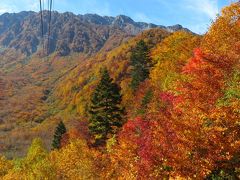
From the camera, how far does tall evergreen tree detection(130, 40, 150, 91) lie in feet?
369

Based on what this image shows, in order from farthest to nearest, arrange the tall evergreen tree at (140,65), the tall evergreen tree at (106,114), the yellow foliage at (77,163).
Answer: the tall evergreen tree at (140,65)
the tall evergreen tree at (106,114)
the yellow foliage at (77,163)

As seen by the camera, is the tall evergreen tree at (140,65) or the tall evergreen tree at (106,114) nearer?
the tall evergreen tree at (106,114)

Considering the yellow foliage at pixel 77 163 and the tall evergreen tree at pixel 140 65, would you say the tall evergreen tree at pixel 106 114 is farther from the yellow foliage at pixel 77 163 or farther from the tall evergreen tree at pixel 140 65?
the tall evergreen tree at pixel 140 65

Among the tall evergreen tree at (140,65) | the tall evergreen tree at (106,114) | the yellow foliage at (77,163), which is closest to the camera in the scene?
the yellow foliage at (77,163)

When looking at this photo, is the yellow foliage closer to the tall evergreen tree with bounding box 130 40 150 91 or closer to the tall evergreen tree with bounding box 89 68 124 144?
the tall evergreen tree with bounding box 89 68 124 144

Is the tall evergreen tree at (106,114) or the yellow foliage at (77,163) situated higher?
the tall evergreen tree at (106,114)

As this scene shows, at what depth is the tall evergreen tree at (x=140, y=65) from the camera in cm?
11238

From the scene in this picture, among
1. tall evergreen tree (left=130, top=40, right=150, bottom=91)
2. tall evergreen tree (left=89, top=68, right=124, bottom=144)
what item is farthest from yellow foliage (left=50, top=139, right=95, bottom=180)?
tall evergreen tree (left=130, top=40, right=150, bottom=91)

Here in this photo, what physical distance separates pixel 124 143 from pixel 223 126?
85.2 ft

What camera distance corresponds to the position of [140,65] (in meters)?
115

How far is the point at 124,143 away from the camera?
178ft

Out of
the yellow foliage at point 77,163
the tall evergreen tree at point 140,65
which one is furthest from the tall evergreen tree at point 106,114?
the tall evergreen tree at point 140,65

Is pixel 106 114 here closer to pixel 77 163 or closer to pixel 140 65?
pixel 77 163

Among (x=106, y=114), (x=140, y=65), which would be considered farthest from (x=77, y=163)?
(x=140, y=65)
